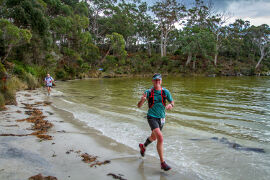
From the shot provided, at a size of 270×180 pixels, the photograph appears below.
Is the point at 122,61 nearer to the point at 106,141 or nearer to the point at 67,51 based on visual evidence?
the point at 67,51

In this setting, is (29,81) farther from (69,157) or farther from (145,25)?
(145,25)

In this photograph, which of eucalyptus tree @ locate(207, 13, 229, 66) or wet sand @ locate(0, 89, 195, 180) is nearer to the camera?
wet sand @ locate(0, 89, 195, 180)

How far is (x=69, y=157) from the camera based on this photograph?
162 inches

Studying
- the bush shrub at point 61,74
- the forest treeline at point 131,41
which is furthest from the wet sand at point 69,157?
the bush shrub at point 61,74

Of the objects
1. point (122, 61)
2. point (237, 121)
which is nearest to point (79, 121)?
point (237, 121)

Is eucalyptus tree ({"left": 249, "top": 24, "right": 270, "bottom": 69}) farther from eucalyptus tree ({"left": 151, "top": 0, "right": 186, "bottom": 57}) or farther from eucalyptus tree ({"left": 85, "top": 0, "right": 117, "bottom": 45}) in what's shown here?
eucalyptus tree ({"left": 85, "top": 0, "right": 117, "bottom": 45})

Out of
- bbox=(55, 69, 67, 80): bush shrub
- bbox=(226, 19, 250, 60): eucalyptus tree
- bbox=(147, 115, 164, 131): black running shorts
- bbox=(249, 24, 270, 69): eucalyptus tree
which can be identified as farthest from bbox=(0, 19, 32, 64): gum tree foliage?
bbox=(249, 24, 270, 69): eucalyptus tree

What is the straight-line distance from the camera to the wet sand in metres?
3.45

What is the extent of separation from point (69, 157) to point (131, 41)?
60.1m

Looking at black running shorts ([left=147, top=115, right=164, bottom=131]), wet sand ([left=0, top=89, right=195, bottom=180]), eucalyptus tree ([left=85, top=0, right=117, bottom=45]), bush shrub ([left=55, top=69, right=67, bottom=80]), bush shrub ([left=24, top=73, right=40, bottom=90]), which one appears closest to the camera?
wet sand ([left=0, top=89, right=195, bottom=180])

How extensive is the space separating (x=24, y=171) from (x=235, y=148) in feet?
15.6

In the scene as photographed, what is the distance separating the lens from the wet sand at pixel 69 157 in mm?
3445

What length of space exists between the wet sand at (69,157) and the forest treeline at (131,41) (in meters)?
20.0

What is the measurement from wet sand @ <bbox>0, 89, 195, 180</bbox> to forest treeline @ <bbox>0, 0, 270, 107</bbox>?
2000 centimetres
